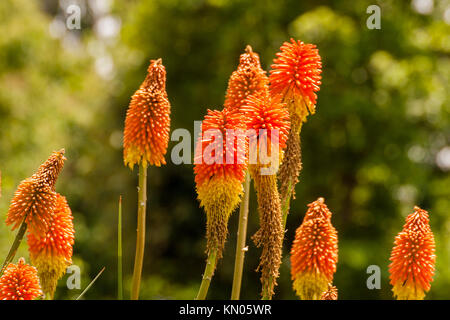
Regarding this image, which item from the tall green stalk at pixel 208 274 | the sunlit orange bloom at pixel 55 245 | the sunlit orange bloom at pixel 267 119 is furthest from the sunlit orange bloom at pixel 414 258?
the sunlit orange bloom at pixel 55 245

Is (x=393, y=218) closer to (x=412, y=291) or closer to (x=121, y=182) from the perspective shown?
(x=121, y=182)

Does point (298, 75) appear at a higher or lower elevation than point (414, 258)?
higher

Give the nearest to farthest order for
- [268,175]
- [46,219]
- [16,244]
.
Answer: [16,244] → [46,219] → [268,175]

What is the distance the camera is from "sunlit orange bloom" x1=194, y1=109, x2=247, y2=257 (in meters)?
2.29

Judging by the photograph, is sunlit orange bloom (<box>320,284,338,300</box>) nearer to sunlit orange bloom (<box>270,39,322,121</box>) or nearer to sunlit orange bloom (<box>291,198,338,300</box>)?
sunlit orange bloom (<box>291,198,338,300</box>)

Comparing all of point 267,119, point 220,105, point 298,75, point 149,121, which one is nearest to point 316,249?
point 267,119

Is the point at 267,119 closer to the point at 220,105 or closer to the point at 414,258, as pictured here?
the point at 414,258

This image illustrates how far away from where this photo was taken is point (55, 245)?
2.49 metres

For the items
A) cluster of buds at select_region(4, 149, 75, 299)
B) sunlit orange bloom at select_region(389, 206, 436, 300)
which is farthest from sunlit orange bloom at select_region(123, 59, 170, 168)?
sunlit orange bloom at select_region(389, 206, 436, 300)

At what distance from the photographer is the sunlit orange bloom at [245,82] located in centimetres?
272

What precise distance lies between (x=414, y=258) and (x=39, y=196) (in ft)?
4.61

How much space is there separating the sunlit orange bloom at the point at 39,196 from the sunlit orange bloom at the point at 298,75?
3.23 feet

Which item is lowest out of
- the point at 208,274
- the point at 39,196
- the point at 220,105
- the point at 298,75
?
the point at 208,274

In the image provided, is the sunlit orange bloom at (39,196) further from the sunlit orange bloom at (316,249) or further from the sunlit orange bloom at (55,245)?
the sunlit orange bloom at (316,249)
